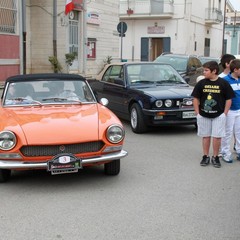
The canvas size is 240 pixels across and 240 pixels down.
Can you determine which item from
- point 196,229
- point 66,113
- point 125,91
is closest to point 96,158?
point 66,113

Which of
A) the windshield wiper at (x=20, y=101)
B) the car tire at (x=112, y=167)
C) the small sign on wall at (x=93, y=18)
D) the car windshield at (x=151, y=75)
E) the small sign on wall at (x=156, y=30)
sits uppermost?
the small sign on wall at (x=156, y=30)

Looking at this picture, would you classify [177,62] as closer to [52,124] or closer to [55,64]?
[55,64]

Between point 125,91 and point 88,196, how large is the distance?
502cm

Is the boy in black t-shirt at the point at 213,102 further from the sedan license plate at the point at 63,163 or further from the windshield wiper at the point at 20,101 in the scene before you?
the windshield wiper at the point at 20,101

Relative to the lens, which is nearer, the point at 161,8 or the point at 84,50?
the point at 84,50

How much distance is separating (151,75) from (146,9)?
32329 mm

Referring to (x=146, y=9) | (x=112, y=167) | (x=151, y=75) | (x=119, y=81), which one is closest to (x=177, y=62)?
(x=151, y=75)

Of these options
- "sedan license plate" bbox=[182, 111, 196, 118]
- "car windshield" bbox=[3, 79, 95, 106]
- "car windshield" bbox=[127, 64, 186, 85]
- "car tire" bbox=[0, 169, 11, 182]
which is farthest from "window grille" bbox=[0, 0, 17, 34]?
"car tire" bbox=[0, 169, 11, 182]

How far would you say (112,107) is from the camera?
10789 millimetres

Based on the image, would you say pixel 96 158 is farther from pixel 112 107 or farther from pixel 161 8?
pixel 161 8

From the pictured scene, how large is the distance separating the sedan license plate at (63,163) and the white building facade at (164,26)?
35860 millimetres

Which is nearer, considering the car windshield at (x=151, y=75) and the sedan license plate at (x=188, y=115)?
the sedan license plate at (x=188, y=115)

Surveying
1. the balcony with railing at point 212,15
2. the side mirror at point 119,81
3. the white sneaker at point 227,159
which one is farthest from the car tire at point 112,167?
the balcony with railing at point 212,15

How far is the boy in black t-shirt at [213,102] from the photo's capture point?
649 cm
